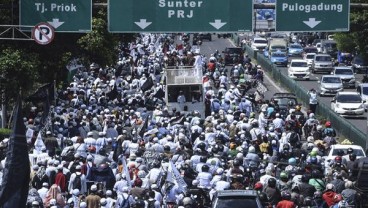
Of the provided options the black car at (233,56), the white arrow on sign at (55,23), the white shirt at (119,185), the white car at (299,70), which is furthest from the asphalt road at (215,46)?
the white shirt at (119,185)

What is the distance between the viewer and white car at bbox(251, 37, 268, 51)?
3383 inches

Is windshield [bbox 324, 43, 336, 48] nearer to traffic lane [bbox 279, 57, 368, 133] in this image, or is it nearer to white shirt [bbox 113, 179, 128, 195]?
traffic lane [bbox 279, 57, 368, 133]

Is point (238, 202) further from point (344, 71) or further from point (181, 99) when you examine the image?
point (344, 71)

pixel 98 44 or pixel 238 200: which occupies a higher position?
pixel 98 44

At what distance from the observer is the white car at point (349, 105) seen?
1917 inches

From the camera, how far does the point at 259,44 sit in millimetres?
86438

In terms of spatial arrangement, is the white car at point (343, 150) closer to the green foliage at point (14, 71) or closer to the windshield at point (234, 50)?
the green foliage at point (14, 71)

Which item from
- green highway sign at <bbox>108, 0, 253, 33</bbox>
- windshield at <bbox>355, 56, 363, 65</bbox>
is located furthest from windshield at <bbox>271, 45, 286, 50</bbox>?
green highway sign at <bbox>108, 0, 253, 33</bbox>

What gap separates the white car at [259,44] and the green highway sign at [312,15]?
56.3 m

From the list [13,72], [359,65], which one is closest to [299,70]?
[359,65]

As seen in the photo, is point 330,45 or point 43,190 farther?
point 330,45

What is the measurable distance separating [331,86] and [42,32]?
104ft

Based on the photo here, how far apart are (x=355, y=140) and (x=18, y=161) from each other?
27818mm

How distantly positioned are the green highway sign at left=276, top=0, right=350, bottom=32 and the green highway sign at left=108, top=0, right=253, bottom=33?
81 cm
